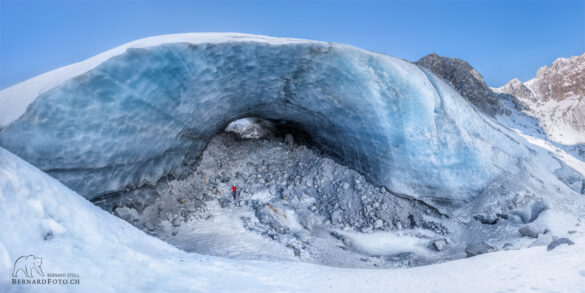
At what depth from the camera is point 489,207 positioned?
5.13 metres

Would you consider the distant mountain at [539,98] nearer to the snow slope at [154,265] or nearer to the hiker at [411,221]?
the hiker at [411,221]

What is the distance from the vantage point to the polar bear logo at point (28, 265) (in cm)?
197

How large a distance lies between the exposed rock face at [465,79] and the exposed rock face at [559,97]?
197 cm

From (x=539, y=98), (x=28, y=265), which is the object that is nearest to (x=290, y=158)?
(x=28, y=265)

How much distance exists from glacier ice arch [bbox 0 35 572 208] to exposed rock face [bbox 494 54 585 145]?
707cm

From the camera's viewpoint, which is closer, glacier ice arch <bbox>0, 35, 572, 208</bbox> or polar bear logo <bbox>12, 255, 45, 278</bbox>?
polar bear logo <bbox>12, 255, 45, 278</bbox>

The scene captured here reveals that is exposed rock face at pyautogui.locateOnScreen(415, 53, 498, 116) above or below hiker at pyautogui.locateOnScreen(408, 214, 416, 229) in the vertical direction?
above

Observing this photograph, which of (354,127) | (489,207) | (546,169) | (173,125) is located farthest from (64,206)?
(546,169)

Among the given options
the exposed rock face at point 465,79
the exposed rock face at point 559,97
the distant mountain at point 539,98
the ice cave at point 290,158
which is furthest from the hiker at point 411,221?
the exposed rock face at point 559,97

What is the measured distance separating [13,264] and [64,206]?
1.86 ft

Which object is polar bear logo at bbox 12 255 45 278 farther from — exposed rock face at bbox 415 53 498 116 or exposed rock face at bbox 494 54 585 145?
Result: exposed rock face at bbox 494 54 585 145

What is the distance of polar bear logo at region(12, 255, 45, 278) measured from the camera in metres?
1.97

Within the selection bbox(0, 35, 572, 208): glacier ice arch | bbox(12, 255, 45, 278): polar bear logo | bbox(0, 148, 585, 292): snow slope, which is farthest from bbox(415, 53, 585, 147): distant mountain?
bbox(12, 255, 45, 278): polar bear logo

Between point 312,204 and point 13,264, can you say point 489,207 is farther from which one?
point 13,264
